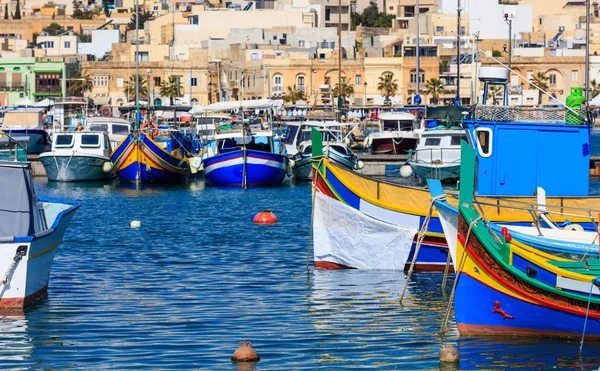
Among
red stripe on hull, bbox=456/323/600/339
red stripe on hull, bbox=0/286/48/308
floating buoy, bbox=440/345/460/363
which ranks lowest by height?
floating buoy, bbox=440/345/460/363

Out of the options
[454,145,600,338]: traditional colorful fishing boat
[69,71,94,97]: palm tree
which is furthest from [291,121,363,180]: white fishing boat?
[69,71,94,97]: palm tree

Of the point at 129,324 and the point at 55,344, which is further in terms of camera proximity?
the point at 129,324

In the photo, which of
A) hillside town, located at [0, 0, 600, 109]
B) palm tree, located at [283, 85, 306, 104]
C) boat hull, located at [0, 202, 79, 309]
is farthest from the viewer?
hillside town, located at [0, 0, 600, 109]

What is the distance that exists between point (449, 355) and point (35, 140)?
161 ft

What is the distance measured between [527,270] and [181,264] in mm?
10803

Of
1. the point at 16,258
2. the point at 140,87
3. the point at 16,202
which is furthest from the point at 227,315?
the point at 140,87

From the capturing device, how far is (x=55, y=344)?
742 inches

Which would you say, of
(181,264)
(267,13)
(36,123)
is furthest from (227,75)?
(181,264)

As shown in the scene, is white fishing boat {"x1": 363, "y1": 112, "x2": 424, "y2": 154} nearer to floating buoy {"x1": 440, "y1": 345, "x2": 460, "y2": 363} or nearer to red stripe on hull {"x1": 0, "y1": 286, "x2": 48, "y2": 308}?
red stripe on hull {"x1": 0, "y1": 286, "x2": 48, "y2": 308}

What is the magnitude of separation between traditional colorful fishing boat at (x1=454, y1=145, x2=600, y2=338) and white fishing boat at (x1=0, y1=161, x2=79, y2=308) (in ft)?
20.3

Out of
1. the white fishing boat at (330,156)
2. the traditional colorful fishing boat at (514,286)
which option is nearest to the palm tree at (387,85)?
the white fishing boat at (330,156)

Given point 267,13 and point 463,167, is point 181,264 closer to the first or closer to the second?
point 463,167

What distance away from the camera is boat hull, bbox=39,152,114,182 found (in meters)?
53.5

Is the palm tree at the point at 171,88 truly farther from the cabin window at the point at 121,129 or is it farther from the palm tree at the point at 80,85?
the cabin window at the point at 121,129
